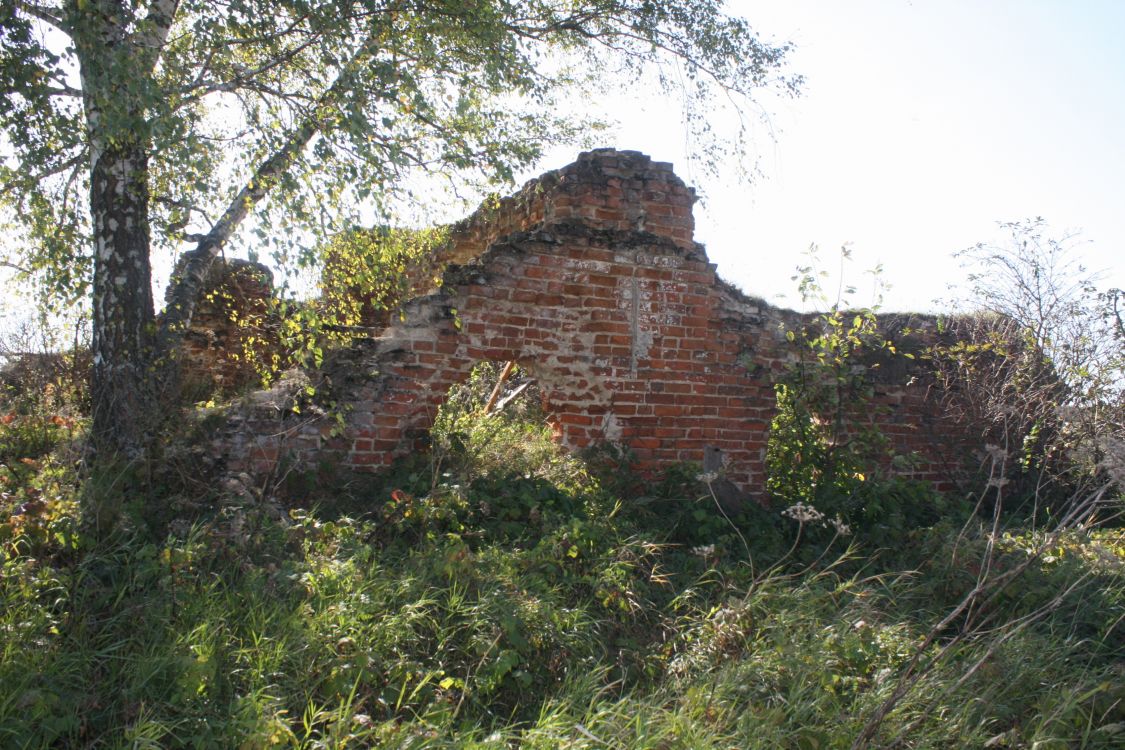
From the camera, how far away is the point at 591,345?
6.07m

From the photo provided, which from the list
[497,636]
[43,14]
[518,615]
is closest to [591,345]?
[518,615]

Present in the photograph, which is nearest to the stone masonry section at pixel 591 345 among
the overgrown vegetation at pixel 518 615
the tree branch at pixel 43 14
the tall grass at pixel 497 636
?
the overgrown vegetation at pixel 518 615

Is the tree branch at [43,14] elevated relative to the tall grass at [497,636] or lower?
elevated

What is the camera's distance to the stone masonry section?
5504mm

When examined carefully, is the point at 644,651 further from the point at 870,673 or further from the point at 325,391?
the point at 325,391

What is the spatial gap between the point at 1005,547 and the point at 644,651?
8.53 ft

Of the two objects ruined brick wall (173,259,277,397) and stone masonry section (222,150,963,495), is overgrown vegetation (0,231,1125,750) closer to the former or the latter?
stone masonry section (222,150,963,495)

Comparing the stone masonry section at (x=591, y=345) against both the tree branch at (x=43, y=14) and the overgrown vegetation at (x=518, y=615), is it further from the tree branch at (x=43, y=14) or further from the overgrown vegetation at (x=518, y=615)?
the tree branch at (x=43, y=14)

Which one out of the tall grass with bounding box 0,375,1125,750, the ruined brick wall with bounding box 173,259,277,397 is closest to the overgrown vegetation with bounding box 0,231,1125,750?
the tall grass with bounding box 0,375,1125,750

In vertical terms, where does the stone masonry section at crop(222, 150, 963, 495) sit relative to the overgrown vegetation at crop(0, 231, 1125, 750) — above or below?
above

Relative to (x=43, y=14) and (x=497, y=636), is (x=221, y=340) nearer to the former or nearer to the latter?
(x=43, y=14)

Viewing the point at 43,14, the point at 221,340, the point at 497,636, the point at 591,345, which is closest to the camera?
the point at 497,636

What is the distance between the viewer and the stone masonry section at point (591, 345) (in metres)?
5.50

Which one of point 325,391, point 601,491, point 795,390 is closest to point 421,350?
point 325,391
